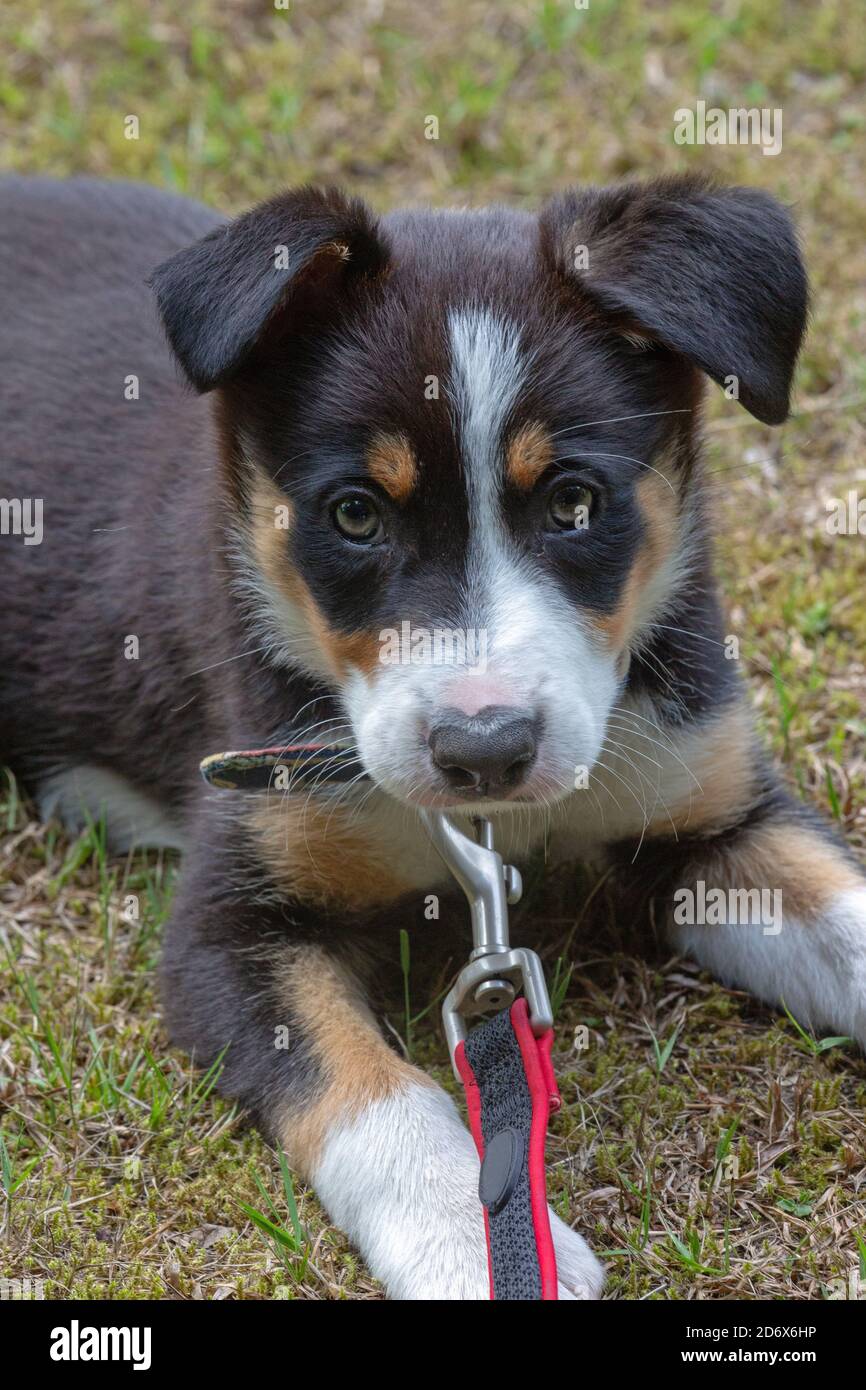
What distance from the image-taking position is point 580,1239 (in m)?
2.81

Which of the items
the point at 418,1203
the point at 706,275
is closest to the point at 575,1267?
the point at 418,1203

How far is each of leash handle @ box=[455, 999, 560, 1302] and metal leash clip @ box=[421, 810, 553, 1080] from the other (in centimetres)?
4

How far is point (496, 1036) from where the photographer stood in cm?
278

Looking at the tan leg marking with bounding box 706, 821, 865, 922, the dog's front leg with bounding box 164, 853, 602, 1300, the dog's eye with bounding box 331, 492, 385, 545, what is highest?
the dog's eye with bounding box 331, 492, 385, 545

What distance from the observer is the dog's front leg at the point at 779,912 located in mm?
3361

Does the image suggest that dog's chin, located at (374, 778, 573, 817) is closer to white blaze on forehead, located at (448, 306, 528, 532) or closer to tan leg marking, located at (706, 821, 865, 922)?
white blaze on forehead, located at (448, 306, 528, 532)

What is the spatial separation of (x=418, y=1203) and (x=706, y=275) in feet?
5.59

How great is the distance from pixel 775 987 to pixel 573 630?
1.00m

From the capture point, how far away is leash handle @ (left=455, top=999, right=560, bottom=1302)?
2.44 meters

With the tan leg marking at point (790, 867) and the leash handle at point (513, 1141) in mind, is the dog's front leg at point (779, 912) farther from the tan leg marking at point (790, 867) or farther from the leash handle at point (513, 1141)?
the leash handle at point (513, 1141)

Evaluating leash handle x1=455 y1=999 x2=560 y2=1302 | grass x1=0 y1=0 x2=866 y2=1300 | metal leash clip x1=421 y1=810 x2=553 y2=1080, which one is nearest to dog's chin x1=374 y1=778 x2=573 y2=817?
metal leash clip x1=421 y1=810 x2=553 y2=1080

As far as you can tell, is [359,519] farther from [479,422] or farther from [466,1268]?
[466,1268]

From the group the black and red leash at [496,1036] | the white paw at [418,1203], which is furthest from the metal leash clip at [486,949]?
the white paw at [418,1203]
